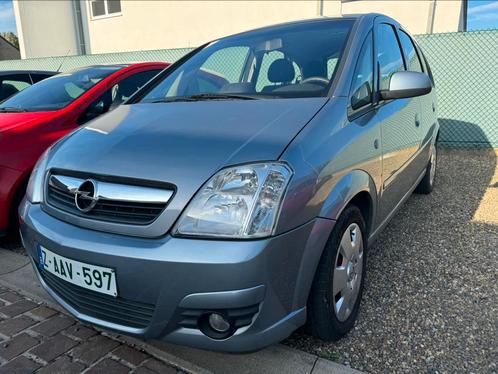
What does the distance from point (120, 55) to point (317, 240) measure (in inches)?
328

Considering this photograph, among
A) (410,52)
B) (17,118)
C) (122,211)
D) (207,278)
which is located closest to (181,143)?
(122,211)

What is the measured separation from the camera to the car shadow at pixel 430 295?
2.03 metres

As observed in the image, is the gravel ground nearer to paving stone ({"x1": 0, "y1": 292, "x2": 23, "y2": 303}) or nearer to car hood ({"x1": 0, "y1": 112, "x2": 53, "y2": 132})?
paving stone ({"x1": 0, "y1": 292, "x2": 23, "y2": 303})

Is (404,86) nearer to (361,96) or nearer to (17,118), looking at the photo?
(361,96)

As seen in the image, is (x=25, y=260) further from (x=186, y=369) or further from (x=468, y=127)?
(x=468, y=127)

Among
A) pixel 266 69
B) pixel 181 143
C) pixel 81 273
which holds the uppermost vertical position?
pixel 266 69

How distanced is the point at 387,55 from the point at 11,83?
5.19 metres

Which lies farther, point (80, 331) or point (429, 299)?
point (429, 299)

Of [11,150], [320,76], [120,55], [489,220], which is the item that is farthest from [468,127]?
[120,55]

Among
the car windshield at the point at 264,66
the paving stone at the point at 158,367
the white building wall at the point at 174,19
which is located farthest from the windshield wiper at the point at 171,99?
the white building wall at the point at 174,19

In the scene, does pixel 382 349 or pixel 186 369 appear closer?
pixel 186 369

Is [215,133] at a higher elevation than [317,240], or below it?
higher

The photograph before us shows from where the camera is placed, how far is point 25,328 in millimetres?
2297

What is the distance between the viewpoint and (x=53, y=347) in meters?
2.12
